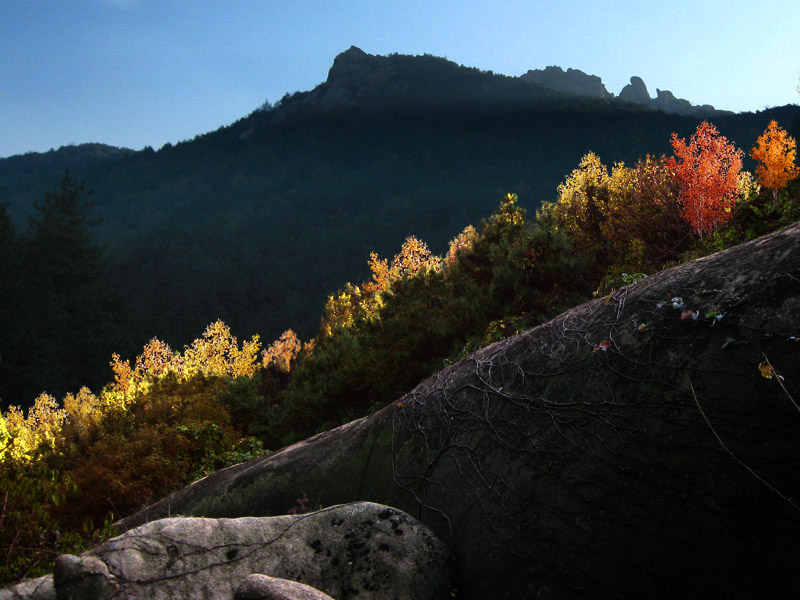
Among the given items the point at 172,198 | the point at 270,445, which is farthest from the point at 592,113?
the point at 270,445

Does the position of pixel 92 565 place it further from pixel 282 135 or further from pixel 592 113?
pixel 282 135

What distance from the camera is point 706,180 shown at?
1355 centimetres

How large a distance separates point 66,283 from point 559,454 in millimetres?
62505

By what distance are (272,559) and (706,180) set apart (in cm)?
1443

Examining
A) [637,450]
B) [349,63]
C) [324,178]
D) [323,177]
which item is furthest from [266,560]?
[349,63]

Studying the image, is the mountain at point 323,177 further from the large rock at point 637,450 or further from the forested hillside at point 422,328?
the large rock at point 637,450

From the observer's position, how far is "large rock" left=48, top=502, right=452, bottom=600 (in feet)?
9.96

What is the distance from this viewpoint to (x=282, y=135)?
13675 cm

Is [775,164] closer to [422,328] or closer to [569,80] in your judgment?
[422,328]

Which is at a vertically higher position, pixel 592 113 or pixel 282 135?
pixel 282 135

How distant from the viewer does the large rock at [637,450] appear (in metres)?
2.80

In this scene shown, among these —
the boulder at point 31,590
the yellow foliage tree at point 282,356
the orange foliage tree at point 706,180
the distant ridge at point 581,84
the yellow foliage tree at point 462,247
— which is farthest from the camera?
the distant ridge at point 581,84

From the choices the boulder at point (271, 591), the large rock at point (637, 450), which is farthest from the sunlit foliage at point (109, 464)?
the large rock at point (637, 450)

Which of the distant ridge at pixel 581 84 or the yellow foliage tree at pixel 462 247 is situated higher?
the distant ridge at pixel 581 84
